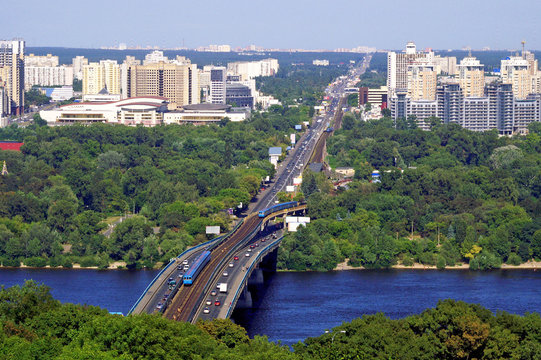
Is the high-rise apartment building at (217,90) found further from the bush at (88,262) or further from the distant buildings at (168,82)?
the bush at (88,262)

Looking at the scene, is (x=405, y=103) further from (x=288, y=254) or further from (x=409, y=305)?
(x=409, y=305)

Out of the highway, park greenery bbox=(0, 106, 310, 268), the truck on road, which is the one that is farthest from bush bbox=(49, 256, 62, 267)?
the truck on road

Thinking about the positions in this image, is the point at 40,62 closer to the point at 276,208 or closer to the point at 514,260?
the point at 276,208

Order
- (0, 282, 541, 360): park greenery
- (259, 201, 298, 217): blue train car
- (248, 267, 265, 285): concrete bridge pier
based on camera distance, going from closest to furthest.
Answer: (0, 282, 541, 360): park greenery → (248, 267, 265, 285): concrete bridge pier → (259, 201, 298, 217): blue train car

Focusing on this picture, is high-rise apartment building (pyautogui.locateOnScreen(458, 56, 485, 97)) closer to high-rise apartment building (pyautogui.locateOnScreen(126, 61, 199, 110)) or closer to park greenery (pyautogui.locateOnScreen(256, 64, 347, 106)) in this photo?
high-rise apartment building (pyautogui.locateOnScreen(126, 61, 199, 110))

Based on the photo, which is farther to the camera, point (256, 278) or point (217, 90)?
point (217, 90)

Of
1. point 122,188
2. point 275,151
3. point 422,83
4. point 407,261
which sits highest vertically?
point 422,83

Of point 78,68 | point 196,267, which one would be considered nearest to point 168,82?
point 78,68
